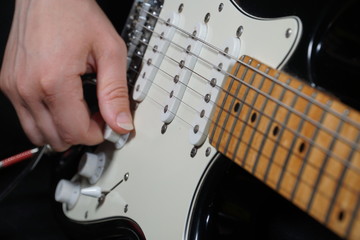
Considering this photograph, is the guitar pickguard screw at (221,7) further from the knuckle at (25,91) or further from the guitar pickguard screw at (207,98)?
the knuckle at (25,91)

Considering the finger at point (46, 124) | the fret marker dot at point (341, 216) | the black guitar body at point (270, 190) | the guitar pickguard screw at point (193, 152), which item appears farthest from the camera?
the finger at point (46, 124)

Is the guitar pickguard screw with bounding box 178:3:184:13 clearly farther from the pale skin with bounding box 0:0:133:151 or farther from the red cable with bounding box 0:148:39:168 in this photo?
the red cable with bounding box 0:148:39:168

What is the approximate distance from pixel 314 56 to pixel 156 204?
0.94 feet

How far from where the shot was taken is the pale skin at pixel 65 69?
1.98 ft

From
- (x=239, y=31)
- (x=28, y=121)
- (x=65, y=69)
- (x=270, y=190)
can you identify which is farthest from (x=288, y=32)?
(x=28, y=121)

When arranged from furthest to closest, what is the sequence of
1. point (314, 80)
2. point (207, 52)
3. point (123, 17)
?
1. point (123, 17)
2. point (207, 52)
3. point (314, 80)

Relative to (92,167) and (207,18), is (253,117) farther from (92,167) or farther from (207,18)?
(92,167)

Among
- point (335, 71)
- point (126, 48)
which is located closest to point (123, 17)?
point (126, 48)

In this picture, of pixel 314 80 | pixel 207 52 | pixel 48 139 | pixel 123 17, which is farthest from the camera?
pixel 123 17

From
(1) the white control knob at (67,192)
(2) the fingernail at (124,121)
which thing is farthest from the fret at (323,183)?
(1) the white control knob at (67,192)

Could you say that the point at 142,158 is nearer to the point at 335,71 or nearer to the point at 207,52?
the point at 207,52

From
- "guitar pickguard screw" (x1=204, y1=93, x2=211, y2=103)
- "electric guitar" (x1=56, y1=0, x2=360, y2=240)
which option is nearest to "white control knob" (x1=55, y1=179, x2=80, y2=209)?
"electric guitar" (x1=56, y1=0, x2=360, y2=240)

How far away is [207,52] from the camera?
0.55m

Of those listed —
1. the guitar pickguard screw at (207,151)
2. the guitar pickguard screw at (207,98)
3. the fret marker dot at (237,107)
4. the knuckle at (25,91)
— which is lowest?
the knuckle at (25,91)
